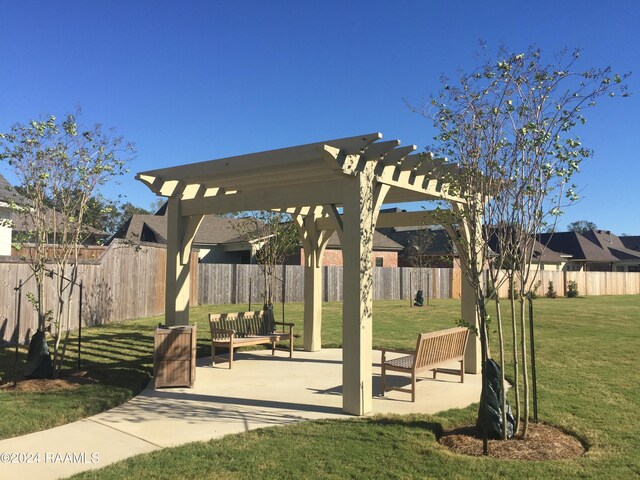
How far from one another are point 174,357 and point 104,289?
29.0 feet

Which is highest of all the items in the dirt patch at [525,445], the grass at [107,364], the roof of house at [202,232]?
the roof of house at [202,232]

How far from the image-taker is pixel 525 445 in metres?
5.07

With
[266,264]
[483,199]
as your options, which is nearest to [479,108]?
[483,199]

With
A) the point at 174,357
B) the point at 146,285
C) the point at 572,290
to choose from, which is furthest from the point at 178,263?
the point at 572,290

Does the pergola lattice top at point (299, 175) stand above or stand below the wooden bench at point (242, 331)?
above

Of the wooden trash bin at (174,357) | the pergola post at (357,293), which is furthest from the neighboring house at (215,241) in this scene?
the pergola post at (357,293)

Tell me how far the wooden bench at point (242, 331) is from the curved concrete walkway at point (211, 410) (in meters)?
0.43

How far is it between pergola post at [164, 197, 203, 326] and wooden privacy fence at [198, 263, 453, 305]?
9541 millimetres

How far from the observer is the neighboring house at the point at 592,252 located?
1826 inches

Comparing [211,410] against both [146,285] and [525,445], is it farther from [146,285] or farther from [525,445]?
[146,285]

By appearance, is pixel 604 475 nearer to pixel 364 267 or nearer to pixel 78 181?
pixel 364 267

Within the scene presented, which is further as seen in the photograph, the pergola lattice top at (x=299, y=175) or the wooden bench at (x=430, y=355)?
the wooden bench at (x=430, y=355)

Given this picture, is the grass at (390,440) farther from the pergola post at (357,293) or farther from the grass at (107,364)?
the pergola post at (357,293)

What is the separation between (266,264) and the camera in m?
14.3
